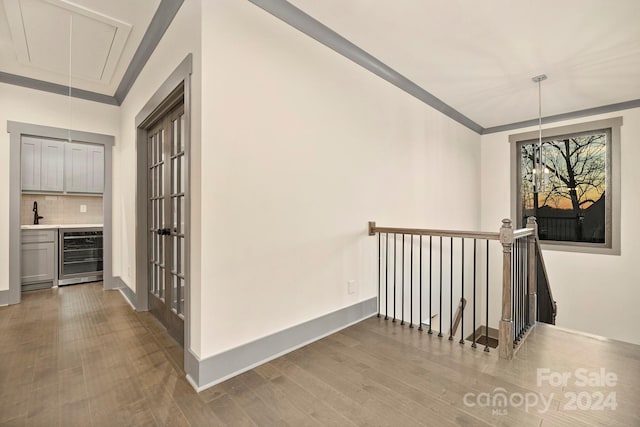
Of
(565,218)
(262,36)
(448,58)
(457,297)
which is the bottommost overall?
(457,297)

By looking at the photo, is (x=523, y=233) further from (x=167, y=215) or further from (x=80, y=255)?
(x=80, y=255)

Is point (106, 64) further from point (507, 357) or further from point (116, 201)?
point (507, 357)

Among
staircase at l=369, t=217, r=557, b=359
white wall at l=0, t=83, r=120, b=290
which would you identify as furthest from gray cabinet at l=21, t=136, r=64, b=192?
staircase at l=369, t=217, r=557, b=359

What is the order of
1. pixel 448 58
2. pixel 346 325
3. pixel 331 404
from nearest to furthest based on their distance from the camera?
pixel 331 404 < pixel 346 325 < pixel 448 58

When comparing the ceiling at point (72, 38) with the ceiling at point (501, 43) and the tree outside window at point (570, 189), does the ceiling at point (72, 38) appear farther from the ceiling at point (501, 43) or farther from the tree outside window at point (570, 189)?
the tree outside window at point (570, 189)

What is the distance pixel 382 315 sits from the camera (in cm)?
308

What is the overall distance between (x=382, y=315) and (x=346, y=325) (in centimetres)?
52

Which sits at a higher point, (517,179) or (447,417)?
(517,179)

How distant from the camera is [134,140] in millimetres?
3342

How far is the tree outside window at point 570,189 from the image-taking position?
4.50 metres

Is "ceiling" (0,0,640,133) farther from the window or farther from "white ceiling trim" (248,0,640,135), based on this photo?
the window

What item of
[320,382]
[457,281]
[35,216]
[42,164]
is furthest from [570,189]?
[35,216]

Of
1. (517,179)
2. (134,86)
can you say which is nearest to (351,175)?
(134,86)

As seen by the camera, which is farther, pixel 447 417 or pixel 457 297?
pixel 457 297
